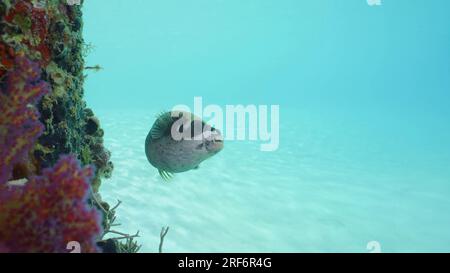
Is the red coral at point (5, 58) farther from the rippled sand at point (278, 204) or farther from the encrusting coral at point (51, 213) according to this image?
the rippled sand at point (278, 204)

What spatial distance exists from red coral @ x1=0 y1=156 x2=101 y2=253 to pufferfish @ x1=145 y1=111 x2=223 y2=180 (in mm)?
1294

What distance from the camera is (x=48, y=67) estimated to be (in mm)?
2828

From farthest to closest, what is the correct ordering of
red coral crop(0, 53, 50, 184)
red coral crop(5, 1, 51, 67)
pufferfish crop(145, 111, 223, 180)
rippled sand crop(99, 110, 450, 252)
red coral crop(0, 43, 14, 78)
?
rippled sand crop(99, 110, 450, 252)
pufferfish crop(145, 111, 223, 180)
red coral crop(5, 1, 51, 67)
red coral crop(0, 43, 14, 78)
red coral crop(0, 53, 50, 184)

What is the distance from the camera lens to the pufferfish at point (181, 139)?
2.84 metres

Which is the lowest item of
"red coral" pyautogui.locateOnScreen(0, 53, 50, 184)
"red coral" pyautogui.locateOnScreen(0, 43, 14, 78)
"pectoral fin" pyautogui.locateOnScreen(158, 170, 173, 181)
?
"red coral" pyautogui.locateOnScreen(0, 53, 50, 184)

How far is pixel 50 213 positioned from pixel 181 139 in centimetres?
142

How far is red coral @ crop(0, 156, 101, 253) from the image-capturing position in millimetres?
1532

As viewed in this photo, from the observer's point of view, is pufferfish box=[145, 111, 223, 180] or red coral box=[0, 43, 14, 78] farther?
pufferfish box=[145, 111, 223, 180]

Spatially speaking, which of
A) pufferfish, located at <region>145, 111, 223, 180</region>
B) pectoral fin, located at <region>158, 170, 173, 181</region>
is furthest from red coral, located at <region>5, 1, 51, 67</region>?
pectoral fin, located at <region>158, 170, 173, 181</region>

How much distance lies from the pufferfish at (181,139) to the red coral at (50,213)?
4.24 feet

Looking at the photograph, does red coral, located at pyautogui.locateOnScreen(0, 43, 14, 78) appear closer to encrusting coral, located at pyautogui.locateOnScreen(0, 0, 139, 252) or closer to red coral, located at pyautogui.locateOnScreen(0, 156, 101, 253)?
encrusting coral, located at pyautogui.locateOnScreen(0, 0, 139, 252)

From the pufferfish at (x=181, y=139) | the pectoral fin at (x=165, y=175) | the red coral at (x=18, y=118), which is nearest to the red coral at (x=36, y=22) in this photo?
the red coral at (x=18, y=118)
